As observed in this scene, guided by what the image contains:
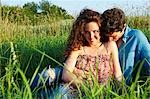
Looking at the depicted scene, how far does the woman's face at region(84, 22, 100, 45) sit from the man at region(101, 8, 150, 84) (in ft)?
0.29

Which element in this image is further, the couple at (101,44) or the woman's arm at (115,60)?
the couple at (101,44)

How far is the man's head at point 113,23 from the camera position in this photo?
4445 mm

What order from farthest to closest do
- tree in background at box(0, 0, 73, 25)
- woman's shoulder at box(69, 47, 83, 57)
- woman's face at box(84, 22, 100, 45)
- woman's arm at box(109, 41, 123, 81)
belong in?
tree in background at box(0, 0, 73, 25) → woman's shoulder at box(69, 47, 83, 57) → woman's face at box(84, 22, 100, 45) → woman's arm at box(109, 41, 123, 81)

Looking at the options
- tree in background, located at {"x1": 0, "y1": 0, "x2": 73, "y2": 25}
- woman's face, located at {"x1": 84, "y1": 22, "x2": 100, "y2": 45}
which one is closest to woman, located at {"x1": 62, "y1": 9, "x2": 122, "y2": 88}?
woman's face, located at {"x1": 84, "y1": 22, "x2": 100, "y2": 45}

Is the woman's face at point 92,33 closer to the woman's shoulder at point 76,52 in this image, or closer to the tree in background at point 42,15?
the woman's shoulder at point 76,52

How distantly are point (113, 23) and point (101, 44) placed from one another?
0.25 metres

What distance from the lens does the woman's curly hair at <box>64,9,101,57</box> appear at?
14.7 ft

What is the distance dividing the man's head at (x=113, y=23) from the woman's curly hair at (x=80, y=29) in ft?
0.22

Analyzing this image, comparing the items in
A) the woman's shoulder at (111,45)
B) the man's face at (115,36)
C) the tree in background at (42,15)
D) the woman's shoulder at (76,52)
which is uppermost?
the man's face at (115,36)

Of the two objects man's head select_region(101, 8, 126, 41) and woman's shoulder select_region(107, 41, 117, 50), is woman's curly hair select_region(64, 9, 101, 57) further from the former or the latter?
woman's shoulder select_region(107, 41, 117, 50)

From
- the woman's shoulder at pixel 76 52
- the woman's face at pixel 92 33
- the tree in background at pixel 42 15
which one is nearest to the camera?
the woman's face at pixel 92 33

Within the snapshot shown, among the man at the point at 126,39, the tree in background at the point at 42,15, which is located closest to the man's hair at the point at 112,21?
the man at the point at 126,39

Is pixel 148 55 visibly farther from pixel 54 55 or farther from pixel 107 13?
pixel 54 55

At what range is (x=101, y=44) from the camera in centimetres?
455
